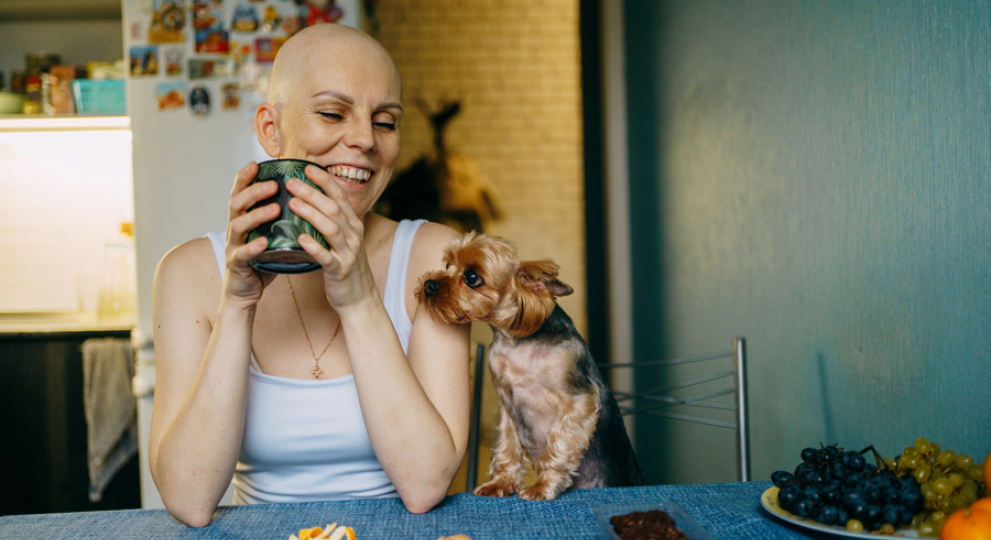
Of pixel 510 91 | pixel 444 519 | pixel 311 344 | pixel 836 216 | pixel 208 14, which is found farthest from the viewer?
pixel 510 91

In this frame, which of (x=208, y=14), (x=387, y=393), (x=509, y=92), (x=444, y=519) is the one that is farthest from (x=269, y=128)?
(x=509, y=92)

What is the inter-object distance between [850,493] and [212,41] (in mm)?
2293

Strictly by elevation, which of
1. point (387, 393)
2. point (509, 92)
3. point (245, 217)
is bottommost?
point (387, 393)

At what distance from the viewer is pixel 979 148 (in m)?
0.87

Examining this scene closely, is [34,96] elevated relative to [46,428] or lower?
elevated

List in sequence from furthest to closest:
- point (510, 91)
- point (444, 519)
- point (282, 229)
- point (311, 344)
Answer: point (510, 91) → point (311, 344) → point (444, 519) → point (282, 229)

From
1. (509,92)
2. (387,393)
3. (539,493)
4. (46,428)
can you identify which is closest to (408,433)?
(387,393)

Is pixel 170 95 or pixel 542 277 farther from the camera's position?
pixel 170 95

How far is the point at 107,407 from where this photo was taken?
2605 mm

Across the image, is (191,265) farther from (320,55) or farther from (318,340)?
(320,55)

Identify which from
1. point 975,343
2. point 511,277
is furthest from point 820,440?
point 511,277

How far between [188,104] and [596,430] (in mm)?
1916

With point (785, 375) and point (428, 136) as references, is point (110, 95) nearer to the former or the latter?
point (428, 136)

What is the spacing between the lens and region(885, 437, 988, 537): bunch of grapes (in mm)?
653
